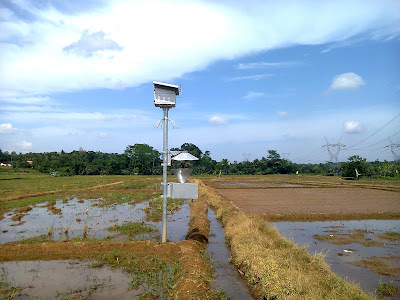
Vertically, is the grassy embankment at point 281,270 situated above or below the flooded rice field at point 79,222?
above

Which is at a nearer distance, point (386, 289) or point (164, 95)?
point (386, 289)

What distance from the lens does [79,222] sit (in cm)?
1261

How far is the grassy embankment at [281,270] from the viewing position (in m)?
4.57

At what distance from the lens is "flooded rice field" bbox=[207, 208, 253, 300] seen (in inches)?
228

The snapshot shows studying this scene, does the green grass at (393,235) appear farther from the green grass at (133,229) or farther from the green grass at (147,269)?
the green grass at (133,229)

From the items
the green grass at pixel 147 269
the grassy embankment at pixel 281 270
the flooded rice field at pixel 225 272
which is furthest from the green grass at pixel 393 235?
the green grass at pixel 147 269

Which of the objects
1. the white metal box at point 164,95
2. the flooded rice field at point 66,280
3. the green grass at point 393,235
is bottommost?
the flooded rice field at point 66,280

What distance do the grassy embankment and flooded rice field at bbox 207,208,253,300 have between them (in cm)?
16

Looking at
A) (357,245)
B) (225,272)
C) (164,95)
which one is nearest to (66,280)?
(225,272)

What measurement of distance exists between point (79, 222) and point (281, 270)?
31.7ft

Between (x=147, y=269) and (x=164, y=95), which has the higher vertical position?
(x=164, y=95)

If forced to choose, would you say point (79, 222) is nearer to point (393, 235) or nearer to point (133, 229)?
point (133, 229)

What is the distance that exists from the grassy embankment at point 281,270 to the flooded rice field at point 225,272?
162mm

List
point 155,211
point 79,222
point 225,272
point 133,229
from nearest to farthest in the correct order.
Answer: point 225,272
point 133,229
point 79,222
point 155,211
